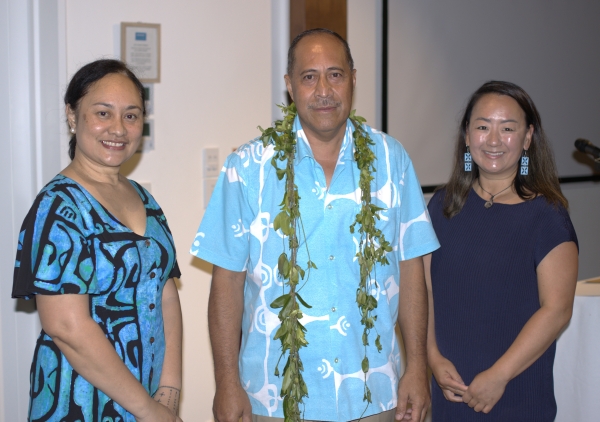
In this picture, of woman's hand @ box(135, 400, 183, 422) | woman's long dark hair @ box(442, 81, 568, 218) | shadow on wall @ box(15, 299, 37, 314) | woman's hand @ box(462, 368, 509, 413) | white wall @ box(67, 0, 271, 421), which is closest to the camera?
woman's hand @ box(135, 400, 183, 422)

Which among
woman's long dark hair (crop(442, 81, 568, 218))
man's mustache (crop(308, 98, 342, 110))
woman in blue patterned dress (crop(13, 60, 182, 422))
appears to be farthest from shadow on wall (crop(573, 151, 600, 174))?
woman in blue patterned dress (crop(13, 60, 182, 422))

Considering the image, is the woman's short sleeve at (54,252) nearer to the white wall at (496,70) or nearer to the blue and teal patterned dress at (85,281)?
the blue and teal patterned dress at (85,281)

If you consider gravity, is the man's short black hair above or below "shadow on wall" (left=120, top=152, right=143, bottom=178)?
above

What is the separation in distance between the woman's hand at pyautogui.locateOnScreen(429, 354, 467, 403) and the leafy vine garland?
0.36 meters

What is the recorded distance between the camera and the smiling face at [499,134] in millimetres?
2281

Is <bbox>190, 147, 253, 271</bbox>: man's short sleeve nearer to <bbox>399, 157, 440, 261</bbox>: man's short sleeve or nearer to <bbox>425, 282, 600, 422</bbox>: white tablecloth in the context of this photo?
<bbox>399, 157, 440, 261</bbox>: man's short sleeve

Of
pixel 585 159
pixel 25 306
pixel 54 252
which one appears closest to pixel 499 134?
pixel 54 252

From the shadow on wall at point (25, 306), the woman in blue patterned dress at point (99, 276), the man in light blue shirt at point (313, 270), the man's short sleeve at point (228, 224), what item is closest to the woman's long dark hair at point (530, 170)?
the man in light blue shirt at point (313, 270)

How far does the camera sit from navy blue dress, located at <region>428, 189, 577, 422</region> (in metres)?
2.21

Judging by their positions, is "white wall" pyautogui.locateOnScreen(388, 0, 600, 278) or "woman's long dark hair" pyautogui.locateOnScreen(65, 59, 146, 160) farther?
"white wall" pyautogui.locateOnScreen(388, 0, 600, 278)

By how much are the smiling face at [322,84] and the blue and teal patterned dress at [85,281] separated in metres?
0.64

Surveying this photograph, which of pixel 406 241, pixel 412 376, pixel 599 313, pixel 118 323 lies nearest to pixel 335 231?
pixel 406 241

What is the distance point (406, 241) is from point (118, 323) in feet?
3.23

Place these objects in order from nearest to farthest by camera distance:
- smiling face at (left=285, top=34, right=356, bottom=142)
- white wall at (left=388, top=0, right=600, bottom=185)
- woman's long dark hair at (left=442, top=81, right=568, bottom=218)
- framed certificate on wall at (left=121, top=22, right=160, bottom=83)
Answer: smiling face at (left=285, top=34, right=356, bottom=142), woman's long dark hair at (left=442, top=81, right=568, bottom=218), framed certificate on wall at (left=121, top=22, right=160, bottom=83), white wall at (left=388, top=0, right=600, bottom=185)
